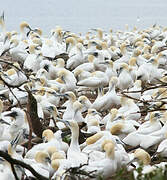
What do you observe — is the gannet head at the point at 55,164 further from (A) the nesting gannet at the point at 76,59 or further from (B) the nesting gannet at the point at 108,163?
(A) the nesting gannet at the point at 76,59

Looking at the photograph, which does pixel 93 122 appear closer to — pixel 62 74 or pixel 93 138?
pixel 93 138

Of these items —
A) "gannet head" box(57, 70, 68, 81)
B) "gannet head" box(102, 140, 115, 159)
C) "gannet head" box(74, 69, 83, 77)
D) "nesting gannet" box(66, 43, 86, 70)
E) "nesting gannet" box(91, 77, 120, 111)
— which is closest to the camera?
"gannet head" box(102, 140, 115, 159)

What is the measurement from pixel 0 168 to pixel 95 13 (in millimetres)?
34494

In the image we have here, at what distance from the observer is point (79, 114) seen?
9875 millimetres

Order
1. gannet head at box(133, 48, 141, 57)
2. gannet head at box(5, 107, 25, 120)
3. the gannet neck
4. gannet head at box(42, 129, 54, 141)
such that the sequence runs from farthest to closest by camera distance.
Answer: gannet head at box(133, 48, 141, 57) → gannet head at box(5, 107, 25, 120) → gannet head at box(42, 129, 54, 141) → the gannet neck

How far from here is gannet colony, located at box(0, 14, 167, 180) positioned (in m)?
6.77

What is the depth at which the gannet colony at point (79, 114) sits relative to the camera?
6.77 meters

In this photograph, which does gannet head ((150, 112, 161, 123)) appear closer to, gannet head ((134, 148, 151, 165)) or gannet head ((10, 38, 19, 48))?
gannet head ((134, 148, 151, 165))

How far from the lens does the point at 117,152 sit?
7336 millimetres

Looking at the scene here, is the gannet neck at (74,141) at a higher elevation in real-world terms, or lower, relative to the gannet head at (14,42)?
higher

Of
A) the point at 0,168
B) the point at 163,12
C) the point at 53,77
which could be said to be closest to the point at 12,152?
the point at 0,168

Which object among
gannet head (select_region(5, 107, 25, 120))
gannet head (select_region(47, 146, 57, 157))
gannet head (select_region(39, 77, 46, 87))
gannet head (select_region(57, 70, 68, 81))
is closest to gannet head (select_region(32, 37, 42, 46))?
Answer: gannet head (select_region(57, 70, 68, 81))

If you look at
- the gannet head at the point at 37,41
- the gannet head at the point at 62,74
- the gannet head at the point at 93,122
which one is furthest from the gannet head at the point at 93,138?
the gannet head at the point at 37,41

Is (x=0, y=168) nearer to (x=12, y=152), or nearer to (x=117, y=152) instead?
(x=12, y=152)
